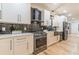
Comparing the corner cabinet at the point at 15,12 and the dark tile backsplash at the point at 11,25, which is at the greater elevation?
the corner cabinet at the point at 15,12

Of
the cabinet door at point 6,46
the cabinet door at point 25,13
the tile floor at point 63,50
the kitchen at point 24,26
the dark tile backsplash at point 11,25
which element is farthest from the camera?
the tile floor at point 63,50

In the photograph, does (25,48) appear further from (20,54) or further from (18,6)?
(18,6)

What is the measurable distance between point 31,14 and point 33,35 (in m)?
0.79

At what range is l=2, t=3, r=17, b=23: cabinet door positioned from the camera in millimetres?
3169

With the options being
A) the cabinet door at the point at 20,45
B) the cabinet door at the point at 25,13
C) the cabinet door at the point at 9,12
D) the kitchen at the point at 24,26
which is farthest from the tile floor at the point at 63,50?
the cabinet door at the point at 9,12

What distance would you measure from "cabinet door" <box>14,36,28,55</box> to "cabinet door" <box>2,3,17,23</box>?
54 cm

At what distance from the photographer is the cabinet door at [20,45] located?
311 centimetres

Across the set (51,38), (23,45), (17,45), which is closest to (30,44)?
(23,45)

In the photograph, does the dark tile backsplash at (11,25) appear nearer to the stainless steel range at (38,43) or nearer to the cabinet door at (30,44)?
the stainless steel range at (38,43)

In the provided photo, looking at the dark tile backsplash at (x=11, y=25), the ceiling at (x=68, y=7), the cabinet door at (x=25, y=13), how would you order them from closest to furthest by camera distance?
the dark tile backsplash at (x=11, y=25)
the cabinet door at (x=25, y=13)
the ceiling at (x=68, y=7)

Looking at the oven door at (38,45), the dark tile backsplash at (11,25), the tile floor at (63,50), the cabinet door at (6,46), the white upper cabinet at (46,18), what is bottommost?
the tile floor at (63,50)

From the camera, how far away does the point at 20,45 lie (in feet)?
10.9

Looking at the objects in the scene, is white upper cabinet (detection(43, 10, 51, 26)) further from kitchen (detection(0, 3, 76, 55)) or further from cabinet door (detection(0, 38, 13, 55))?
cabinet door (detection(0, 38, 13, 55))

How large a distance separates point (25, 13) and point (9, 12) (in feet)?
2.63
